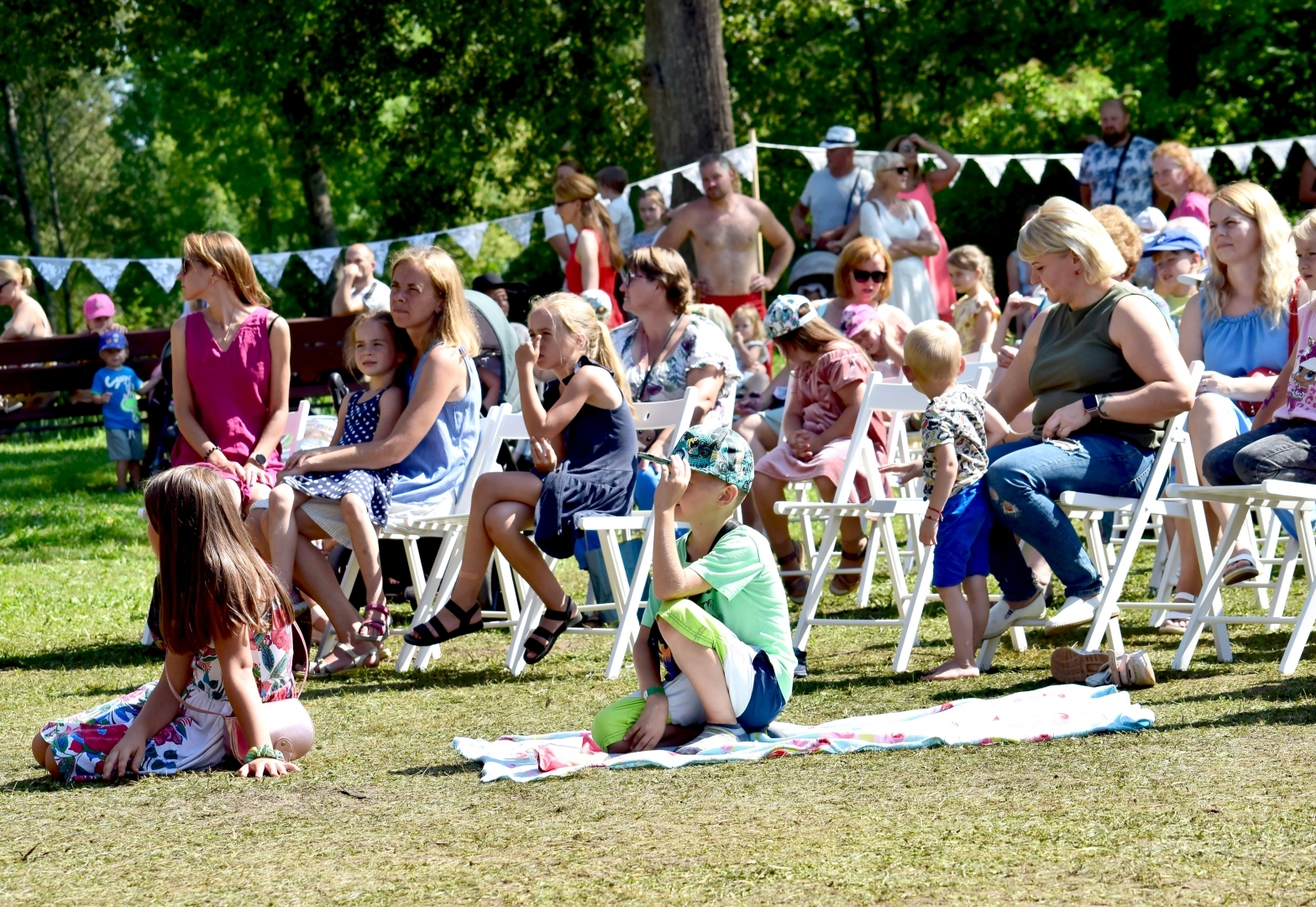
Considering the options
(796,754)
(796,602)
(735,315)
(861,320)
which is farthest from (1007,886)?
(735,315)

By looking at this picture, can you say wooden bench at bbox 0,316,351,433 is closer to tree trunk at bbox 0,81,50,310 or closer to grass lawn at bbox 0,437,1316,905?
grass lawn at bbox 0,437,1316,905

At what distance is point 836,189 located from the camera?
41.0ft

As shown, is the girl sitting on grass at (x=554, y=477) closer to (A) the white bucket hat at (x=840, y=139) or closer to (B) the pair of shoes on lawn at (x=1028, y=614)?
(B) the pair of shoes on lawn at (x=1028, y=614)

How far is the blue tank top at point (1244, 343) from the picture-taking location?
248 inches

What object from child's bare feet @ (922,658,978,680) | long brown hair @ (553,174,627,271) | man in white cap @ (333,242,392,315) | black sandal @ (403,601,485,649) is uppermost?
long brown hair @ (553,174,627,271)

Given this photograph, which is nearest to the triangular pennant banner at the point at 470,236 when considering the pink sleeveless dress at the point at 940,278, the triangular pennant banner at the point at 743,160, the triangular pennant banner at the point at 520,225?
the triangular pennant banner at the point at 520,225

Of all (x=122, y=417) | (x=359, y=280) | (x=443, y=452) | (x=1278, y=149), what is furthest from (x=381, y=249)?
(x=443, y=452)

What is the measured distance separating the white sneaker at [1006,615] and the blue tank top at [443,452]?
2211 mm

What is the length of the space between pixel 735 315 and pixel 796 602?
304 cm

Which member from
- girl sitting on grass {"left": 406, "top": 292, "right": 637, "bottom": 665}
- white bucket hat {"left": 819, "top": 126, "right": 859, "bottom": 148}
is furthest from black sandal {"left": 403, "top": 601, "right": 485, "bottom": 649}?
white bucket hat {"left": 819, "top": 126, "right": 859, "bottom": 148}

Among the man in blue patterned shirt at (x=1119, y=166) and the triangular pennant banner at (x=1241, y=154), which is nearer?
the man in blue patterned shirt at (x=1119, y=166)

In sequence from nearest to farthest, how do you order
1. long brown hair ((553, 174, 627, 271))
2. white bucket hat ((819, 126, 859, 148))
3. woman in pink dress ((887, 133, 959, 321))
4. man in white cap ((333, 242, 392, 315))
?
long brown hair ((553, 174, 627, 271)) → man in white cap ((333, 242, 392, 315)) → woman in pink dress ((887, 133, 959, 321)) → white bucket hat ((819, 126, 859, 148))

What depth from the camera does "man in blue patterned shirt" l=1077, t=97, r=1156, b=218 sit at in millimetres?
12047

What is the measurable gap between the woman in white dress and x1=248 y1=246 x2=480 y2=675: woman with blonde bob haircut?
539cm
